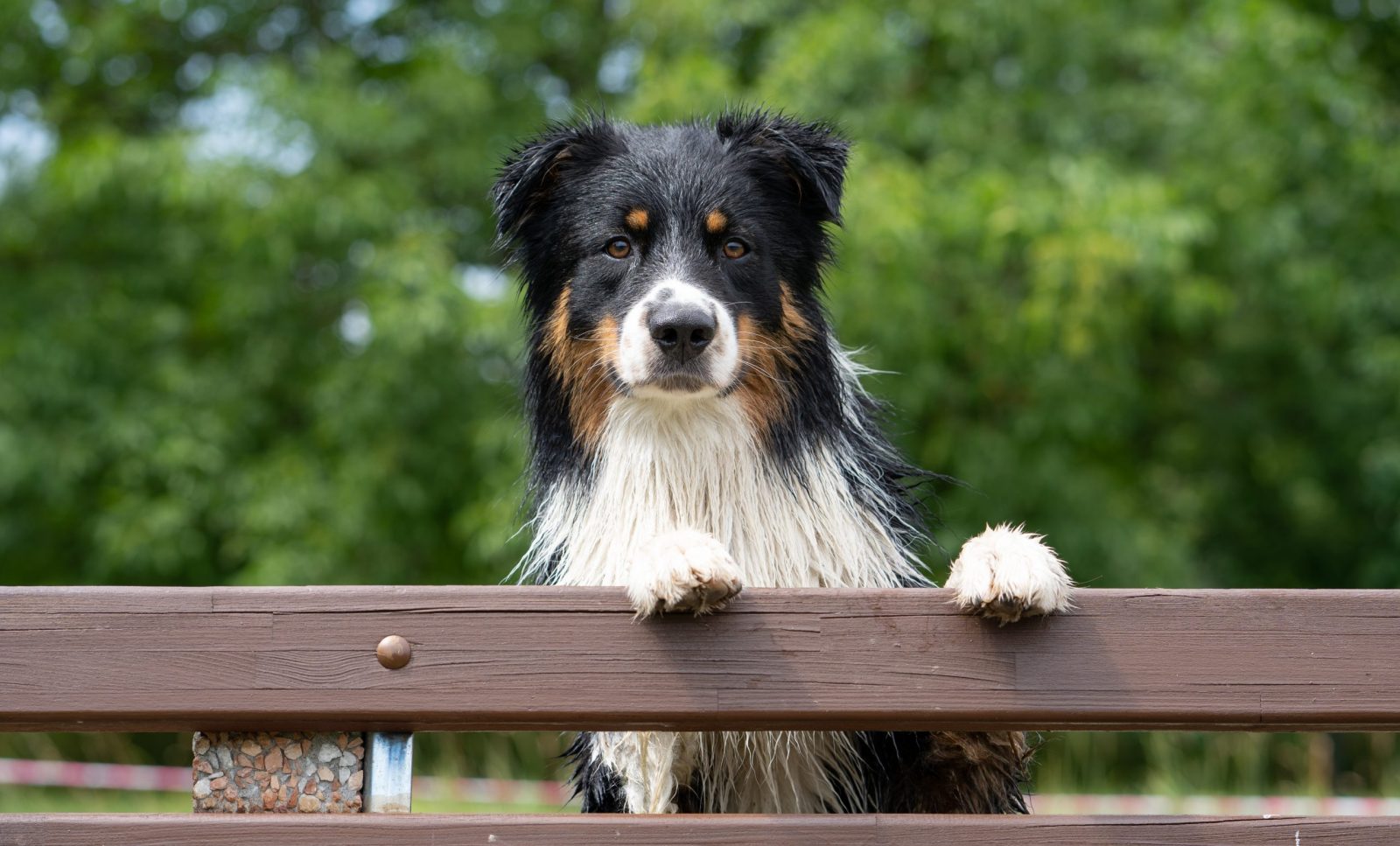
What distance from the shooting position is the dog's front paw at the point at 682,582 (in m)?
2.35

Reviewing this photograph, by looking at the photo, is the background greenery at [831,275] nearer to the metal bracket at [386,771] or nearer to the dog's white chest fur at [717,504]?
the dog's white chest fur at [717,504]

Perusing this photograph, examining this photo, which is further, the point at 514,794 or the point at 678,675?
the point at 514,794

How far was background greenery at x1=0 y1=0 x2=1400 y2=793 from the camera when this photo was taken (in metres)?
8.05

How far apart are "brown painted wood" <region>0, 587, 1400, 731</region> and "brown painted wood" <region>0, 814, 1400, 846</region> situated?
162 millimetres

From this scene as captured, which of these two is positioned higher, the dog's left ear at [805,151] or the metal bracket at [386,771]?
the dog's left ear at [805,151]

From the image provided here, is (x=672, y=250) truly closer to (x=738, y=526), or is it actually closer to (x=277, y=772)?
(x=738, y=526)

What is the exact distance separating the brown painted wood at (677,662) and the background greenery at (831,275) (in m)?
5.16

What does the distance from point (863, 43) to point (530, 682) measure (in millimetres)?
6516

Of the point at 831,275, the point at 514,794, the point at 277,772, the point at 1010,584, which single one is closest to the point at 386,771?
the point at 277,772

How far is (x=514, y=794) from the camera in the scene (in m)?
8.12

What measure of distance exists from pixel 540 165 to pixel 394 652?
153 centimetres

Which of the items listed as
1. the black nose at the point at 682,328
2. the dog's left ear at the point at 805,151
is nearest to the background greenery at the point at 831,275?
the dog's left ear at the point at 805,151

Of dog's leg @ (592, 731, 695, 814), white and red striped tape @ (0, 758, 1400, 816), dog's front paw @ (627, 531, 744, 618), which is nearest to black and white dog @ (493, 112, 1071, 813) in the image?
dog's leg @ (592, 731, 695, 814)

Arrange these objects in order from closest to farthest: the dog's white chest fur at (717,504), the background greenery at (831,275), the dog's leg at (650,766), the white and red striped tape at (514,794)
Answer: the dog's leg at (650,766) < the dog's white chest fur at (717,504) < the white and red striped tape at (514,794) < the background greenery at (831,275)
